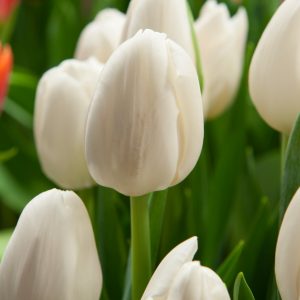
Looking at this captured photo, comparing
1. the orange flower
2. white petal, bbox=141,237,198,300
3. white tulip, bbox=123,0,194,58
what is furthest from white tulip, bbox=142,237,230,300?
the orange flower

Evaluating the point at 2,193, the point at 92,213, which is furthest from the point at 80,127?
the point at 2,193

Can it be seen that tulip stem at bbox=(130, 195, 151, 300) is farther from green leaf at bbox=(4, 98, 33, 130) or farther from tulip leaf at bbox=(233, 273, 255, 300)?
green leaf at bbox=(4, 98, 33, 130)

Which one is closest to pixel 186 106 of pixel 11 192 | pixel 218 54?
pixel 218 54

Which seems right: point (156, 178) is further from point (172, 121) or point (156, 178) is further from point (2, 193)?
point (2, 193)

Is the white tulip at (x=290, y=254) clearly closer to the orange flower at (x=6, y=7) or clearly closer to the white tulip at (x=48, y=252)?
the white tulip at (x=48, y=252)

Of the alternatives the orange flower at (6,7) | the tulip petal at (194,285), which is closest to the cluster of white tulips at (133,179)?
the tulip petal at (194,285)
